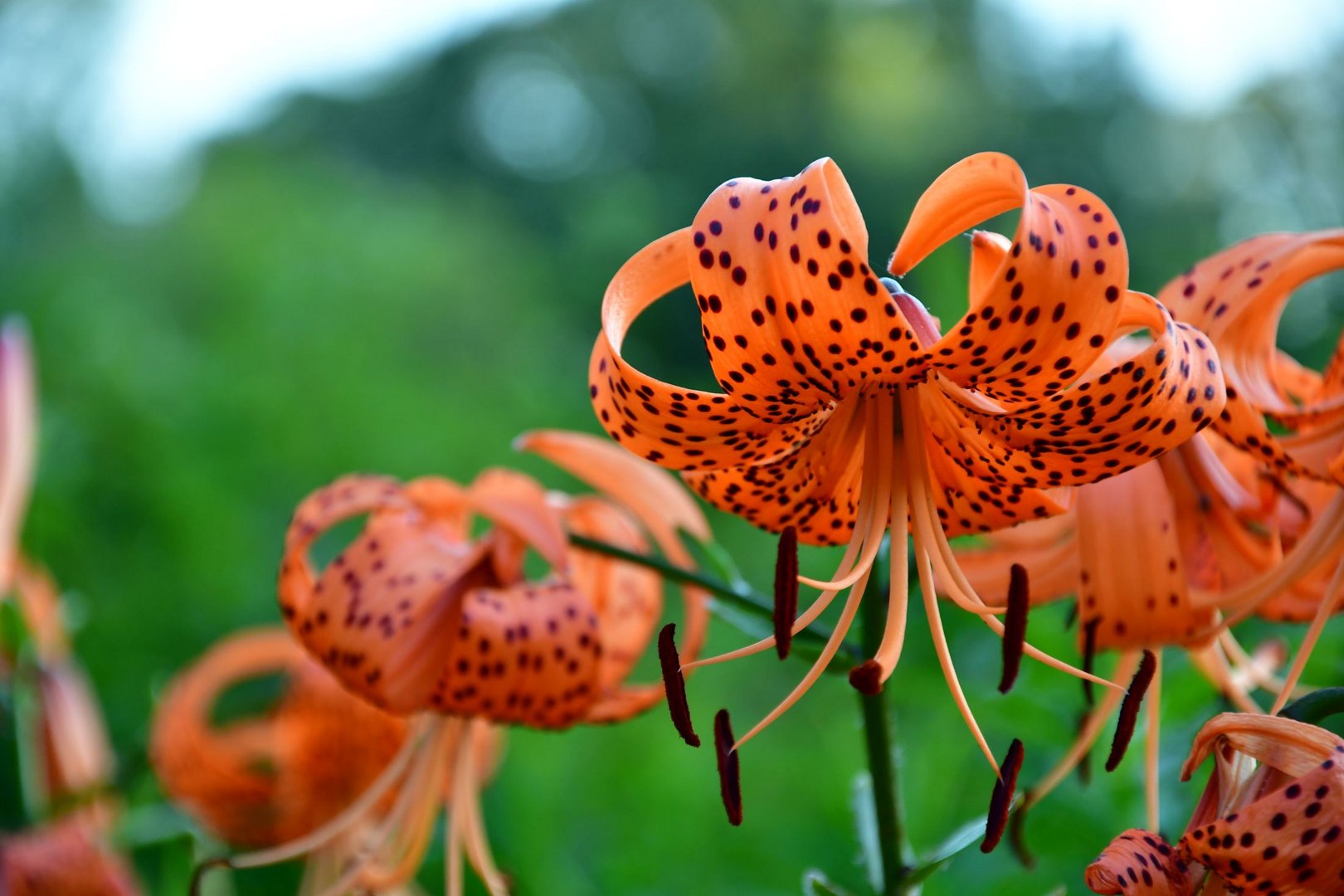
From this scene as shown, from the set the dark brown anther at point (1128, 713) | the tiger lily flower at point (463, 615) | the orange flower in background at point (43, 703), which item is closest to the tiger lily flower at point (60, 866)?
the orange flower in background at point (43, 703)

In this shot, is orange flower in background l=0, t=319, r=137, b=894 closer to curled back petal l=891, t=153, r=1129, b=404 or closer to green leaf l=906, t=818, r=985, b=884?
green leaf l=906, t=818, r=985, b=884

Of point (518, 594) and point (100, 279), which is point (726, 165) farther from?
point (518, 594)

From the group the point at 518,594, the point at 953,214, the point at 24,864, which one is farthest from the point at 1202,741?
the point at 24,864

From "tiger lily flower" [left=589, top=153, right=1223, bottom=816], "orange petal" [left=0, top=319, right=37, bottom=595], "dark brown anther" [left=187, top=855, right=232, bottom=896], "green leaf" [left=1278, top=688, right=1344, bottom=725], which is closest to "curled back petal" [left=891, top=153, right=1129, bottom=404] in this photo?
"tiger lily flower" [left=589, top=153, right=1223, bottom=816]

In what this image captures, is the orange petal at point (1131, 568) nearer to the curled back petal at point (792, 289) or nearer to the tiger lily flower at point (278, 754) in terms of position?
the curled back petal at point (792, 289)

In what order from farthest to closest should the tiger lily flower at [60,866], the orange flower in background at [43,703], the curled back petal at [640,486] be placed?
the orange flower in background at [43,703]
the tiger lily flower at [60,866]
the curled back petal at [640,486]

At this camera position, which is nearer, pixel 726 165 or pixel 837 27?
pixel 726 165
